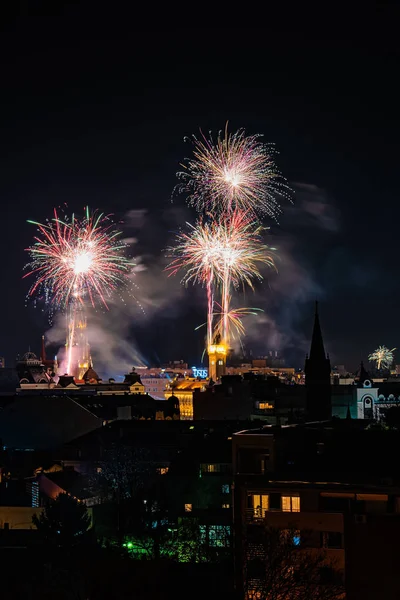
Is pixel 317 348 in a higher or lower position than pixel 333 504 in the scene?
higher

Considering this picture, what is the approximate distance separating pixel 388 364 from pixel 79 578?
17648cm

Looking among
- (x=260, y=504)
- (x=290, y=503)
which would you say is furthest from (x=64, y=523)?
(x=290, y=503)

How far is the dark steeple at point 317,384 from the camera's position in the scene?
7131 centimetres

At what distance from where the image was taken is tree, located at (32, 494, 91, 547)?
34.8 meters

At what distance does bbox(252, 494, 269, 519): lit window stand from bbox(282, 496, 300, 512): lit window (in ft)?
1.93

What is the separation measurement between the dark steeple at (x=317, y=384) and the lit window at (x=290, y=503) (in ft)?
153

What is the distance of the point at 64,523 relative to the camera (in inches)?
1420

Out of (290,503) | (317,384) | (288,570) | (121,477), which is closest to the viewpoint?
(288,570)

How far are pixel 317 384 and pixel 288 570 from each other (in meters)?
Result: 52.4

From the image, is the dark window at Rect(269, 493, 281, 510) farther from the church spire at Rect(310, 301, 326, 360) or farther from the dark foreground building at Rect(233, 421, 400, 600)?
the church spire at Rect(310, 301, 326, 360)

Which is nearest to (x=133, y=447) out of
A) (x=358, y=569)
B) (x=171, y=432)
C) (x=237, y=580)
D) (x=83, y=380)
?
(x=171, y=432)

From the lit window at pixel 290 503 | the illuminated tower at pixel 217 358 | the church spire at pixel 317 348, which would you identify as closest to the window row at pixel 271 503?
the lit window at pixel 290 503

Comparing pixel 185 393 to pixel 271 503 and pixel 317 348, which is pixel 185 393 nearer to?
pixel 317 348

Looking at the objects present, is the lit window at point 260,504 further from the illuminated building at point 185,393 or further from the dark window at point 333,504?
the illuminated building at point 185,393
